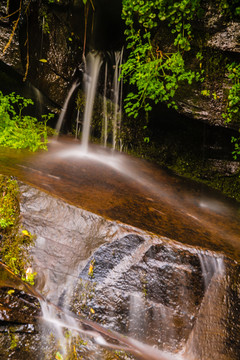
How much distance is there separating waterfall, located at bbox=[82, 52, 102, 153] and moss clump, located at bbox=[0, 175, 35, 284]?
380cm

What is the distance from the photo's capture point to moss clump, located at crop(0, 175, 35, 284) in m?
2.32

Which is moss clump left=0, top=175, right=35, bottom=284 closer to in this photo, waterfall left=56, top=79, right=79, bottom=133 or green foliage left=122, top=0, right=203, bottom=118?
green foliage left=122, top=0, right=203, bottom=118

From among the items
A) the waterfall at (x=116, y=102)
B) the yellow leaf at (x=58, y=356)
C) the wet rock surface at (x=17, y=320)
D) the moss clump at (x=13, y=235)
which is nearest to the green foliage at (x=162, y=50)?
the waterfall at (x=116, y=102)

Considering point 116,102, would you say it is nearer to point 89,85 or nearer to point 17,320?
point 89,85

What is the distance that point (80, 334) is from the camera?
1.95 m

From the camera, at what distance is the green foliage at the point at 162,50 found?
14.7 feet

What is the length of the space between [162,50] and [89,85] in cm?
251

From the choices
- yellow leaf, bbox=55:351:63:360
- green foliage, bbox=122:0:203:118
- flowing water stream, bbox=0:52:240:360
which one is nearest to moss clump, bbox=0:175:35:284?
flowing water stream, bbox=0:52:240:360

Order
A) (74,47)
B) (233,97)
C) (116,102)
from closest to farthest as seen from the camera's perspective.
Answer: (233,97) < (74,47) < (116,102)

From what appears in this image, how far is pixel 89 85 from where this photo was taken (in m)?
6.70

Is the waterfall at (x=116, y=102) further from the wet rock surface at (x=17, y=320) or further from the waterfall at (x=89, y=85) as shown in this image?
the wet rock surface at (x=17, y=320)

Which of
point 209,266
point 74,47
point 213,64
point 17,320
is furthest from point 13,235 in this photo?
point 74,47

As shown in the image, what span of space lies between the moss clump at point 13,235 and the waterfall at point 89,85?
380 cm

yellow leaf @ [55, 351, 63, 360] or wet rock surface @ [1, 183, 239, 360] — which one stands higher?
wet rock surface @ [1, 183, 239, 360]
